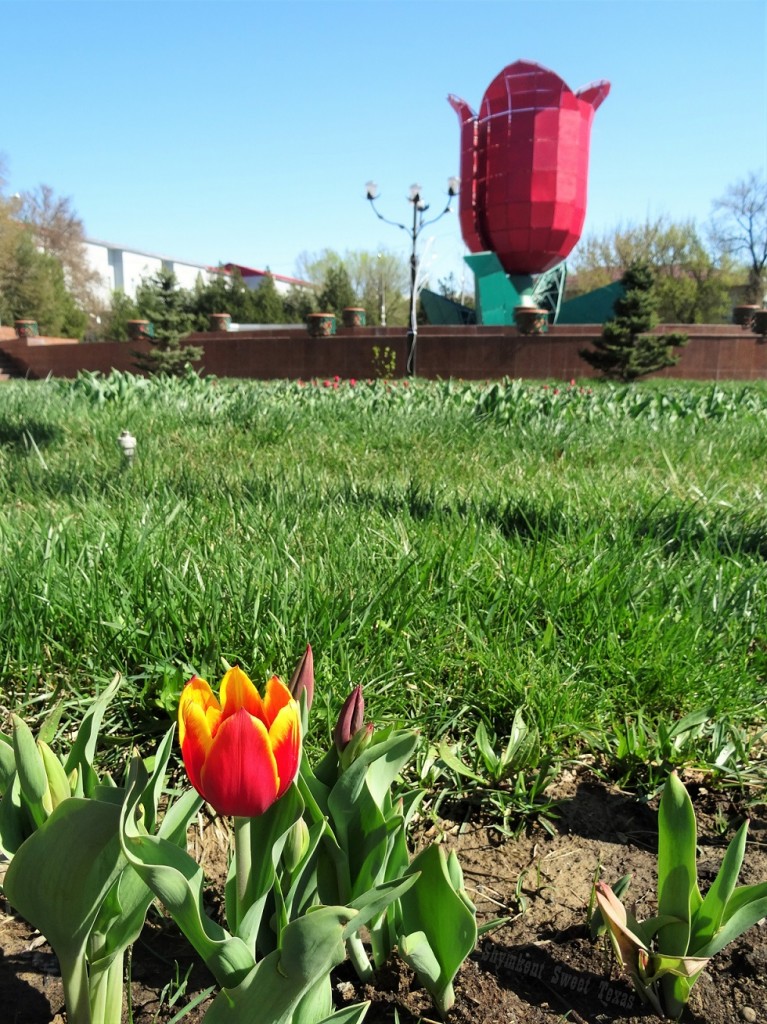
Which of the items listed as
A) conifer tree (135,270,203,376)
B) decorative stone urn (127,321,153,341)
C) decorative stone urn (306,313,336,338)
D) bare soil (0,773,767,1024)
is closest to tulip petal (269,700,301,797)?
bare soil (0,773,767,1024)

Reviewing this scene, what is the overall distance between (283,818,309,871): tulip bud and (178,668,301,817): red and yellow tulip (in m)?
0.21

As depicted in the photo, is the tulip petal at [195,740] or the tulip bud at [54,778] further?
the tulip bud at [54,778]

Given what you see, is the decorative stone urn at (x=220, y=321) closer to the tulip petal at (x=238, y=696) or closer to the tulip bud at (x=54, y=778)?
the tulip bud at (x=54, y=778)

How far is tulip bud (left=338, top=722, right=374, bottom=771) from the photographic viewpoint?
36.6 inches

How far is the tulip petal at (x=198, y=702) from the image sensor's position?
28.3 inches

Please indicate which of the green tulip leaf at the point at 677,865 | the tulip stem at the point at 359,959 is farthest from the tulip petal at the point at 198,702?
the green tulip leaf at the point at 677,865

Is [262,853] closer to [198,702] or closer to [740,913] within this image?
[198,702]

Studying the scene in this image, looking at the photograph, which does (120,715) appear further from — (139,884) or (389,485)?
(389,485)

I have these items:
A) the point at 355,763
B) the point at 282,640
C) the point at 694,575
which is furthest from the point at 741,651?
the point at 355,763

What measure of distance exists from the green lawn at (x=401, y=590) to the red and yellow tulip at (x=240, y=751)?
792mm

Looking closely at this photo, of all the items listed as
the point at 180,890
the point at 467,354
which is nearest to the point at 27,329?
the point at 467,354

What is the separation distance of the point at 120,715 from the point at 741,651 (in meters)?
1.48

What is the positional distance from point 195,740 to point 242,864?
0.20 metres

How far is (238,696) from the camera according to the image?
0.77 metres
